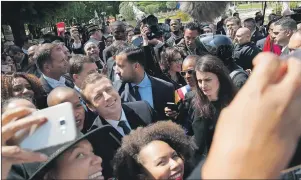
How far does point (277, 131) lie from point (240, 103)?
0.25 feet

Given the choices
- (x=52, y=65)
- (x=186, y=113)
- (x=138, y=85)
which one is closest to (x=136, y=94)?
(x=138, y=85)

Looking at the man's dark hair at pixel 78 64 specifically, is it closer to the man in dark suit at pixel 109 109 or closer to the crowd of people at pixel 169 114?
the crowd of people at pixel 169 114

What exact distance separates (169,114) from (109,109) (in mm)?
743

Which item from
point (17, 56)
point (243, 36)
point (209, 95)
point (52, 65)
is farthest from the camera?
point (17, 56)

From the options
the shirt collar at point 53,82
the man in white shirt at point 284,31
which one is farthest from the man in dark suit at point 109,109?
the man in white shirt at point 284,31

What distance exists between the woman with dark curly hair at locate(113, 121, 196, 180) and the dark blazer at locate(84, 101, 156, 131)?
31.8 inches

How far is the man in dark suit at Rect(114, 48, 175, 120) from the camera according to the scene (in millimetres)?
3836

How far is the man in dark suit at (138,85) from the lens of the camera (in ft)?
12.6

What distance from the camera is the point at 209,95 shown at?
314 centimetres

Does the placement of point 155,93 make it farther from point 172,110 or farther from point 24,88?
point 24,88

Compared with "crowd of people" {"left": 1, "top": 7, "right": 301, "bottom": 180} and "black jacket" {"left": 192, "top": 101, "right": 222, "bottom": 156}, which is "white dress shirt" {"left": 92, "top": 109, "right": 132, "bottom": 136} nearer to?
"crowd of people" {"left": 1, "top": 7, "right": 301, "bottom": 180}

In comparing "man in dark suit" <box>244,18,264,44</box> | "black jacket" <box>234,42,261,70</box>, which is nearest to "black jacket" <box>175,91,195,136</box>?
"black jacket" <box>234,42,261,70</box>

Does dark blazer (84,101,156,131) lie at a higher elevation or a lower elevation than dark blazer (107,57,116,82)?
higher

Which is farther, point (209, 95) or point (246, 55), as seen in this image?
point (246, 55)
